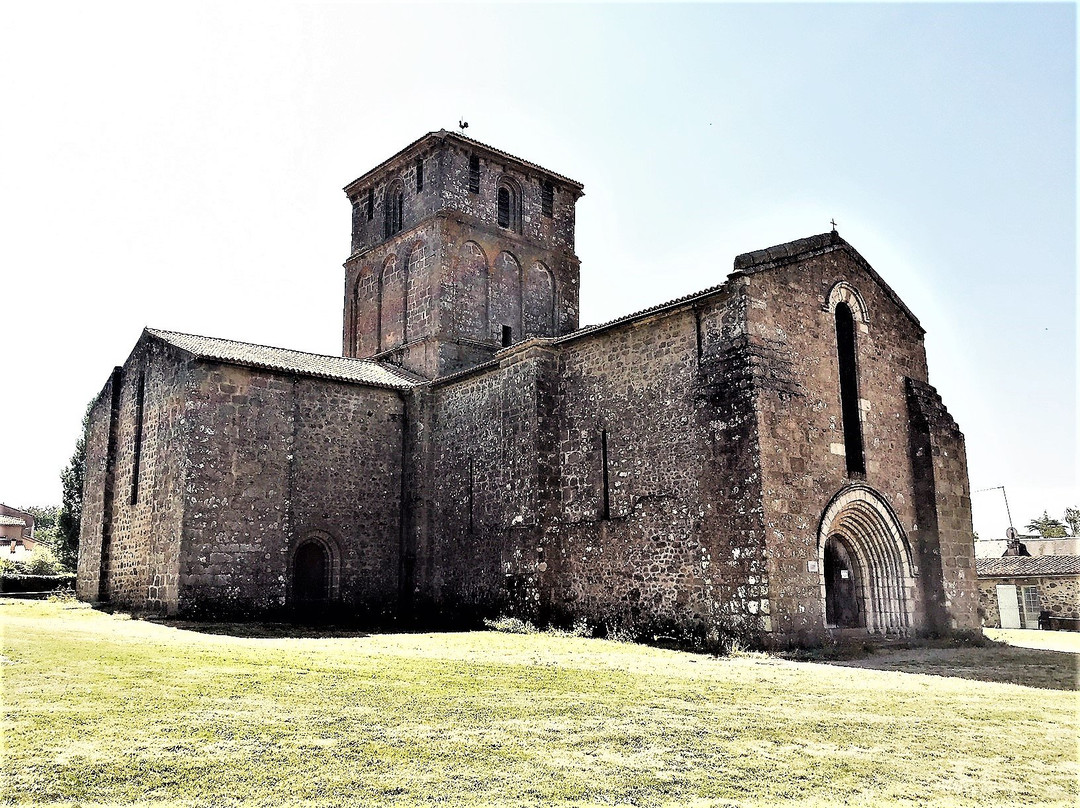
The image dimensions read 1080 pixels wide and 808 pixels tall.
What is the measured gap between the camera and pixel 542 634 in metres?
16.5

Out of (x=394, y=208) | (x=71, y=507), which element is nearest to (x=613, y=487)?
(x=394, y=208)

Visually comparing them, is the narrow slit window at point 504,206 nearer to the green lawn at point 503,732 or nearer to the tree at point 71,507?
the green lawn at point 503,732

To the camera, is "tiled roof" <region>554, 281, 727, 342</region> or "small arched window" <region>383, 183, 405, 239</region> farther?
"small arched window" <region>383, 183, 405, 239</region>

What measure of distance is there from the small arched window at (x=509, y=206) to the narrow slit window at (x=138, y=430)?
11.4m

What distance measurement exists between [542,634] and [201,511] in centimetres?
809

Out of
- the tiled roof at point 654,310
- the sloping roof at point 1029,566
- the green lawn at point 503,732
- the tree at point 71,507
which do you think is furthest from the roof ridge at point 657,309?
the tree at point 71,507

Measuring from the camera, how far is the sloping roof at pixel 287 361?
2012 cm

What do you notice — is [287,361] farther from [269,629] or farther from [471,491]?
[269,629]

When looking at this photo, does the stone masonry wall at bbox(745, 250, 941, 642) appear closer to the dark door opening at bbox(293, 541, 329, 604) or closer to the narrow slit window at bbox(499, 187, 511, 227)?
the dark door opening at bbox(293, 541, 329, 604)

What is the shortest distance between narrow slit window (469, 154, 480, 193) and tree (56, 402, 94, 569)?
2245cm

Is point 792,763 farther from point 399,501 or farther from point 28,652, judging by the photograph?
point 399,501

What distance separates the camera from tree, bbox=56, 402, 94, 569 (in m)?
38.2

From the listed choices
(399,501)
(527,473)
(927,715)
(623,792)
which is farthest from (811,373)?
(623,792)

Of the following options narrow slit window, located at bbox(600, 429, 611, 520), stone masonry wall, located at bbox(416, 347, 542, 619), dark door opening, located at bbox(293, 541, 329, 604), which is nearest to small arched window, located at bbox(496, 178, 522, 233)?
stone masonry wall, located at bbox(416, 347, 542, 619)
